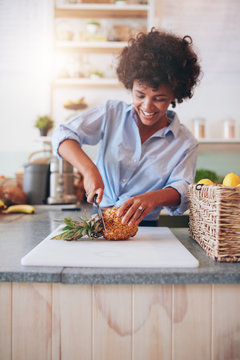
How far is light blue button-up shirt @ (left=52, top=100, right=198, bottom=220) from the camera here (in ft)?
4.15

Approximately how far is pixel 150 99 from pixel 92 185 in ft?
1.25

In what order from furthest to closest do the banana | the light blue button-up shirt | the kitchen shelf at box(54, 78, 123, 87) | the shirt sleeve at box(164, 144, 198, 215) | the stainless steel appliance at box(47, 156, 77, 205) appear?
1. the kitchen shelf at box(54, 78, 123, 87)
2. the stainless steel appliance at box(47, 156, 77, 205)
3. the banana
4. the light blue button-up shirt
5. the shirt sleeve at box(164, 144, 198, 215)

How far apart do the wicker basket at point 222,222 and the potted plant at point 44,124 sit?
2089mm

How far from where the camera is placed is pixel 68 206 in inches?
75.8

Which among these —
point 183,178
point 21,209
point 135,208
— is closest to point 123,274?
point 135,208

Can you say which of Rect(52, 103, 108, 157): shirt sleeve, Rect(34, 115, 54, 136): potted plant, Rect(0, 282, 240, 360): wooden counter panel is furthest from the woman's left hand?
Rect(34, 115, 54, 136): potted plant

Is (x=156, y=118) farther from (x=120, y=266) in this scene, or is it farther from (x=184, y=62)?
(x=120, y=266)

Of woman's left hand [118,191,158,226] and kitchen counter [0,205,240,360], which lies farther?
woman's left hand [118,191,158,226]

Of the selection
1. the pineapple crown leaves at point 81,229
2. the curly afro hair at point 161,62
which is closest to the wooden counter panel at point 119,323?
the pineapple crown leaves at point 81,229

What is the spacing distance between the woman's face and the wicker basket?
18.2 inches

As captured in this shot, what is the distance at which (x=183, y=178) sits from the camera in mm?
1195

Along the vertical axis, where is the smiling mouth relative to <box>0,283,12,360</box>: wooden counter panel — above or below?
above

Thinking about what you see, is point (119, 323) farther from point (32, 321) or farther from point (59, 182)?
point (59, 182)

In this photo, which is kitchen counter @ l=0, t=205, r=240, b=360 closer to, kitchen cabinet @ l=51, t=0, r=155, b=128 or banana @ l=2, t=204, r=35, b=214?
banana @ l=2, t=204, r=35, b=214
